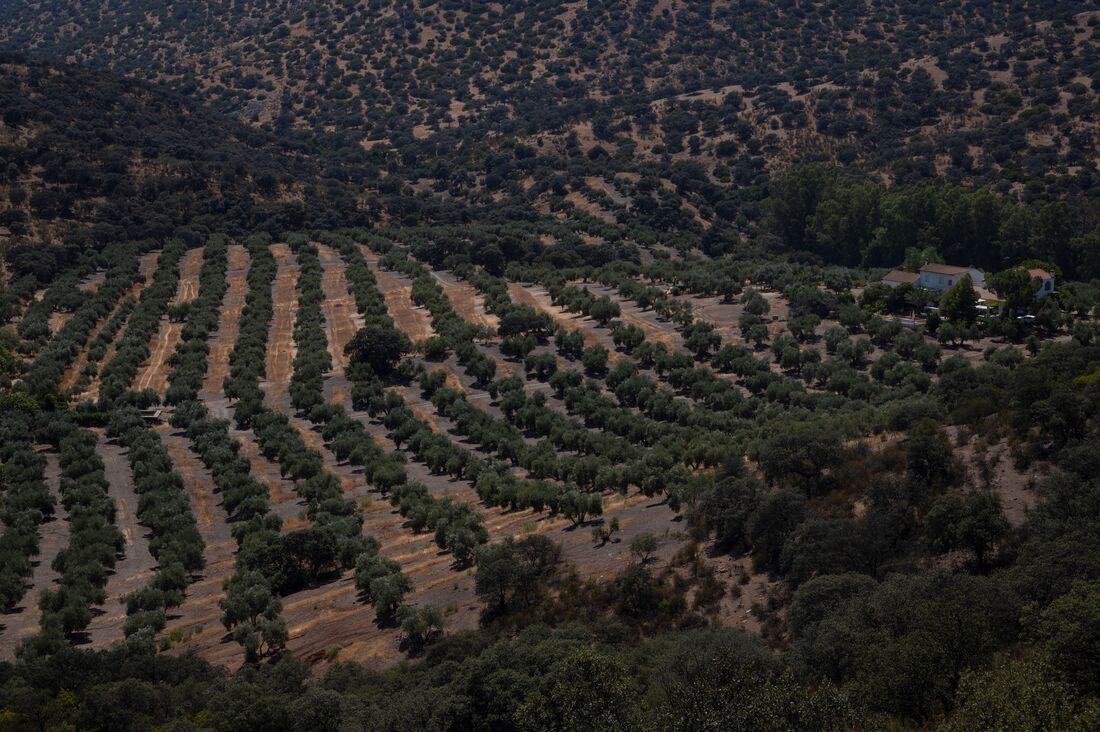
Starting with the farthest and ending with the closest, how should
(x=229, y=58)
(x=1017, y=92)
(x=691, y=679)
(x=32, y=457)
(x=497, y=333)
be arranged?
(x=229, y=58), (x=1017, y=92), (x=497, y=333), (x=32, y=457), (x=691, y=679)

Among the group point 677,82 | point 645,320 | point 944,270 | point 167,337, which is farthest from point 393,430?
point 677,82

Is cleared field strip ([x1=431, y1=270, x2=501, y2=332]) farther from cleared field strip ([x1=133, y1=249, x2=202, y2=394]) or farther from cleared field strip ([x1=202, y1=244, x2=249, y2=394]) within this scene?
cleared field strip ([x1=133, y1=249, x2=202, y2=394])

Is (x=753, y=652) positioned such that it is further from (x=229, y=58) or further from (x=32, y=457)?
(x=229, y=58)

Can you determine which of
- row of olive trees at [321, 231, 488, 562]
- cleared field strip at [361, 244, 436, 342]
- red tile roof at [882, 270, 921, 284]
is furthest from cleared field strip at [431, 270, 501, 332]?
red tile roof at [882, 270, 921, 284]

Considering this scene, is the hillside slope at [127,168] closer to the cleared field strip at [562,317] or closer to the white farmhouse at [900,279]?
the cleared field strip at [562,317]

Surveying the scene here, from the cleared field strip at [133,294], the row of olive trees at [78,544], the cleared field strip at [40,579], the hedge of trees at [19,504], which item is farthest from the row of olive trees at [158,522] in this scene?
the cleared field strip at [133,294]

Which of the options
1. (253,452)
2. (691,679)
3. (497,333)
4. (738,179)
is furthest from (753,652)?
(738,179)
